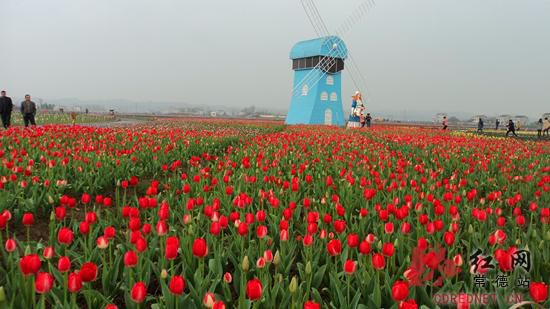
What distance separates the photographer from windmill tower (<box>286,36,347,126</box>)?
3525 centimetres

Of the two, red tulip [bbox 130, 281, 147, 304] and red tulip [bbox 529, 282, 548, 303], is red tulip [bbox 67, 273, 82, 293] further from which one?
red tulip [bbox 529, 282, 548, 303]

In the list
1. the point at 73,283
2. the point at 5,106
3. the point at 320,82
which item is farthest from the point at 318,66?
the point at 73,283

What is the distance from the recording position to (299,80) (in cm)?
3772

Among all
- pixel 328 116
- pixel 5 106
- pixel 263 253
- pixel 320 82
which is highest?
pixel 320 82

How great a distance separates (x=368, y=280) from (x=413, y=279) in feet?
0.95

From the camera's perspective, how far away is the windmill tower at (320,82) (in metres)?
35.2

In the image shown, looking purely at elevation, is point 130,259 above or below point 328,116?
below

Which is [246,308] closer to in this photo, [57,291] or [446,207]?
[57,291]

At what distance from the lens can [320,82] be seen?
35469mm

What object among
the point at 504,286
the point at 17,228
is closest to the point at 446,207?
the point at 504,286

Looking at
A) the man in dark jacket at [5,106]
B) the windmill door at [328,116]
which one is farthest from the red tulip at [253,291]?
the windmill door at [328,116]

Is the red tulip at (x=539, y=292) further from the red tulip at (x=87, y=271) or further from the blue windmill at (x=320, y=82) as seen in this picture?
the blue windmill at (x=320, y=82)

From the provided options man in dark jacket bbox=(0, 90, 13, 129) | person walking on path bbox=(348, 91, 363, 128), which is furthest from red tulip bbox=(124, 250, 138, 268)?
person walking on path bbox=(348, 91, 363, 128)

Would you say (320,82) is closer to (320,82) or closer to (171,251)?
(320,82)
